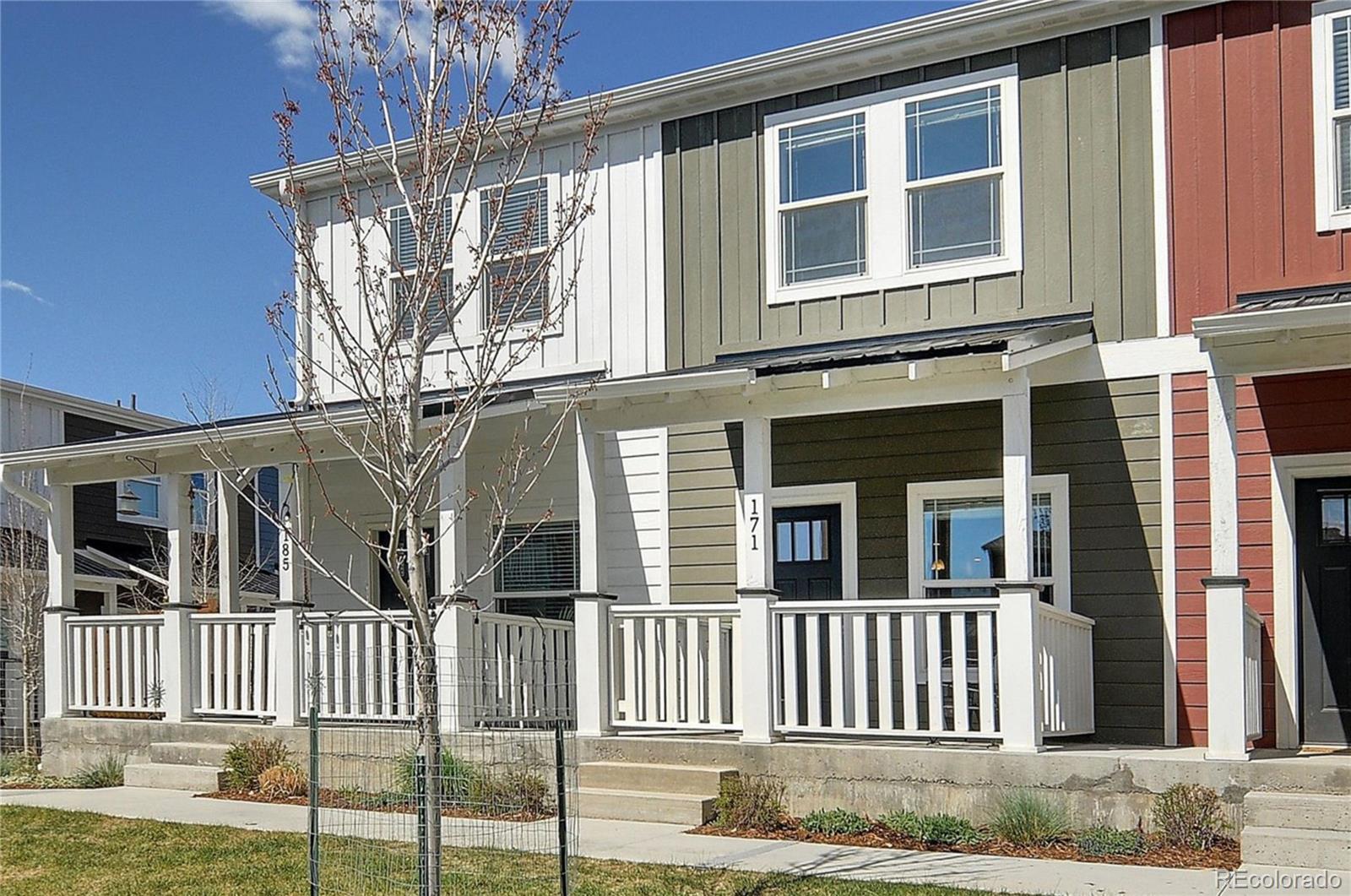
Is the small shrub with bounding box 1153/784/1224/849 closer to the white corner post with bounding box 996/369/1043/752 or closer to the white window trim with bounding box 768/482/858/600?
the white corner post with bounding box 996/369/1043/752

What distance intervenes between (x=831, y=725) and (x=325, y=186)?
8299 millimetres

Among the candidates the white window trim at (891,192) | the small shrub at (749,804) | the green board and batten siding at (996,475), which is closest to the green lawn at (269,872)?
the small shrub at (749,804)

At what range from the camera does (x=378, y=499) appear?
14375 mm

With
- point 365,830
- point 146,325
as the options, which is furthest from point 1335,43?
point 146,325

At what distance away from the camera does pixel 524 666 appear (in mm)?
11641

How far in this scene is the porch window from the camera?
1367 cm

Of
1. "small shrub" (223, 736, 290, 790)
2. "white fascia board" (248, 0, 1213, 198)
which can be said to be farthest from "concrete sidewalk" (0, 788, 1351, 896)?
"white fascia board" (248, 0, 1213, 198)

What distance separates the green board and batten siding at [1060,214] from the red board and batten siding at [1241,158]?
261 millimetres

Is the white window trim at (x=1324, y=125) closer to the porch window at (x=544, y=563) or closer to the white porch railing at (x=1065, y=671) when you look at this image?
the white porch railing at (x=1065, y=671)

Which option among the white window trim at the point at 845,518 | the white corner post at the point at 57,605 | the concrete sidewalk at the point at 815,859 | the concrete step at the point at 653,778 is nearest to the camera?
the concrete sidewalk at the point at 815,859

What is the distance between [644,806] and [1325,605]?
5183mm

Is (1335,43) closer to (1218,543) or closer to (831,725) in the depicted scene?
(1218,543)

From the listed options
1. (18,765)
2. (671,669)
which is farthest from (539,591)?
(18,765)

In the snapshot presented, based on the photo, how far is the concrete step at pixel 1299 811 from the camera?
7930 millimetres
